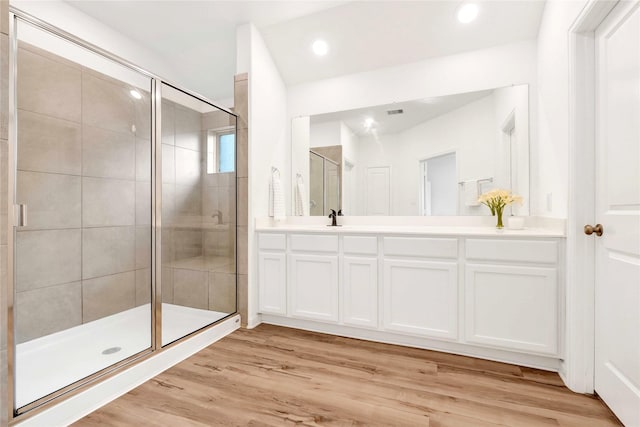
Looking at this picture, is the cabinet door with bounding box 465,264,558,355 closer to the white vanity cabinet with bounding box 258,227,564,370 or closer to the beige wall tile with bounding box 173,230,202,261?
the white vanity cabinet with bounding box 258,227,564,370

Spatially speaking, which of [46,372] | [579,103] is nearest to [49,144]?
[46,372]

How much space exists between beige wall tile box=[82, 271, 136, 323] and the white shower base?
58 millimetres

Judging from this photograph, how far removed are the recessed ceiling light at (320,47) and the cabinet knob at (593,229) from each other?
96.7 inches

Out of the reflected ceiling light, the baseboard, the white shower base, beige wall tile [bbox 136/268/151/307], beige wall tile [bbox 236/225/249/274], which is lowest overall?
the baseboard

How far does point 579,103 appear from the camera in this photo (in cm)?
162

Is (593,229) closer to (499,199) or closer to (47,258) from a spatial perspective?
(499,199)

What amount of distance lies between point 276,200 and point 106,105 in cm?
155

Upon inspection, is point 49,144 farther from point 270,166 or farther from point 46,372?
point 270,166

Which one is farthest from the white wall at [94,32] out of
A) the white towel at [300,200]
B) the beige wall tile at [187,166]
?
the white towel at [300,200]

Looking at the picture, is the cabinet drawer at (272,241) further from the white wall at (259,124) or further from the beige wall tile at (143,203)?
the beige wall tile at (143,203)

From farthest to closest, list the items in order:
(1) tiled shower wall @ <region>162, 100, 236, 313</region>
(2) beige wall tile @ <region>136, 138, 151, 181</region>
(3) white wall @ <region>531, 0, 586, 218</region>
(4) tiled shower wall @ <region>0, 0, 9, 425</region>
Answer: (1) tiled shower wall @ <region>162, 100, 236, 313</region>, (2) beige wall tile @ <region>136, 138, 151, 181</region>, (3) white wall @ <region>531, 0, 586, 218</region>, (4) tiled shower wall @ <region>0, 0, 9, 425</region>

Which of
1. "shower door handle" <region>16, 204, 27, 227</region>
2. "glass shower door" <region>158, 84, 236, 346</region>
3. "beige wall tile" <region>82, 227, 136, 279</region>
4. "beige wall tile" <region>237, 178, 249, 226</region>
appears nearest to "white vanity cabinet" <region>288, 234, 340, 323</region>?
"beige wall tile" <region>237, 178, 249, 226</region>

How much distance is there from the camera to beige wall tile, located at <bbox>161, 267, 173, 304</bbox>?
6.97 ft

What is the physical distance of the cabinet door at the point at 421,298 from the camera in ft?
6.71
